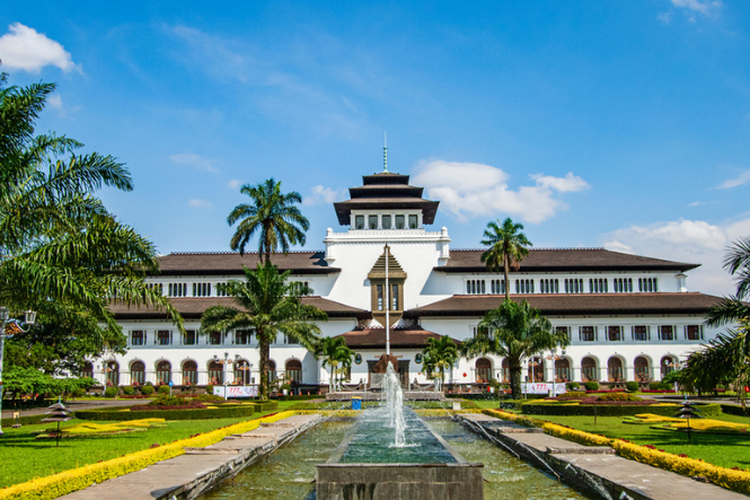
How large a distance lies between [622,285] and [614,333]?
6.67 meters

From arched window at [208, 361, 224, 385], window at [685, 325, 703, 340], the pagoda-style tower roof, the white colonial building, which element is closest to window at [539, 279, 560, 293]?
the white colonial building

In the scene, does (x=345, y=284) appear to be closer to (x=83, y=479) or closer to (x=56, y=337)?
(x=56, y=337)

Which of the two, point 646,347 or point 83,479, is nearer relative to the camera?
point 83,479

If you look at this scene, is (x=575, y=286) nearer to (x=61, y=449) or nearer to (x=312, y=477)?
(x=312, y=477)

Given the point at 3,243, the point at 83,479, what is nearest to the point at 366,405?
the point at 3,243

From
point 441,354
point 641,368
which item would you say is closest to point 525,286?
point 641,368

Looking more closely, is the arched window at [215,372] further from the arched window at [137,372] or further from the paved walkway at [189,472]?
the paved walkway at [189,472]

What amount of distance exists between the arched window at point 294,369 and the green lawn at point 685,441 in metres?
34.8

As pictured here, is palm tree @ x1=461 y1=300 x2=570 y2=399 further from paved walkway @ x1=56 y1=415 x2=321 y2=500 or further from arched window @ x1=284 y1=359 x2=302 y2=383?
paved walkway @ x1=56 y1=415 x2=321 y2=500

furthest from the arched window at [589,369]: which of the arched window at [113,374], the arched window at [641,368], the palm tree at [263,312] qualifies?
the arched window at [113,374]

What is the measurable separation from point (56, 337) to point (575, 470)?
133 feet

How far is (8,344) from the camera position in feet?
119

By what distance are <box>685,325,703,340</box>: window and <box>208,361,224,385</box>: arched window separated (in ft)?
139

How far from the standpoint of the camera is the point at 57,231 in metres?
18.9
